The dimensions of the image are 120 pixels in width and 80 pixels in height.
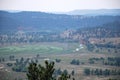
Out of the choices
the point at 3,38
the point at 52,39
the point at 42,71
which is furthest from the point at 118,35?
the point at 42,71

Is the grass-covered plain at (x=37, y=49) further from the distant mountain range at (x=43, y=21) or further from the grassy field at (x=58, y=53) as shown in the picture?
the distant mountain range at (x=43, y=21)

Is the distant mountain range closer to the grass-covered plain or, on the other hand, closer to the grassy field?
the grass-covered plain

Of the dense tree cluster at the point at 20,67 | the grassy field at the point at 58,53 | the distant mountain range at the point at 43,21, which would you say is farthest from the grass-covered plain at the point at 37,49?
the distant mountain range at the point at 43,21

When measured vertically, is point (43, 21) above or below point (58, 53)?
above

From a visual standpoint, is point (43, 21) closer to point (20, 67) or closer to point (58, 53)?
point (58, 53)

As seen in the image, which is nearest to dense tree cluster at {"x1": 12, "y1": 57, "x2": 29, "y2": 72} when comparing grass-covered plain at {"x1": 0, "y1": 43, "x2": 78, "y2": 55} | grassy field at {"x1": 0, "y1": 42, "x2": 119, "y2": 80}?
grassy field at {"x1": 0, "y1": 42, "x2": 119, "y2": 80}

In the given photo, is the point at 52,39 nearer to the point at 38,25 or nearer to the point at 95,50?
the point at 95,50

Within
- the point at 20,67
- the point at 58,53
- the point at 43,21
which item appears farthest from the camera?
the point at 43,21

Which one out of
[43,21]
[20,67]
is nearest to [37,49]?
[20,67]
